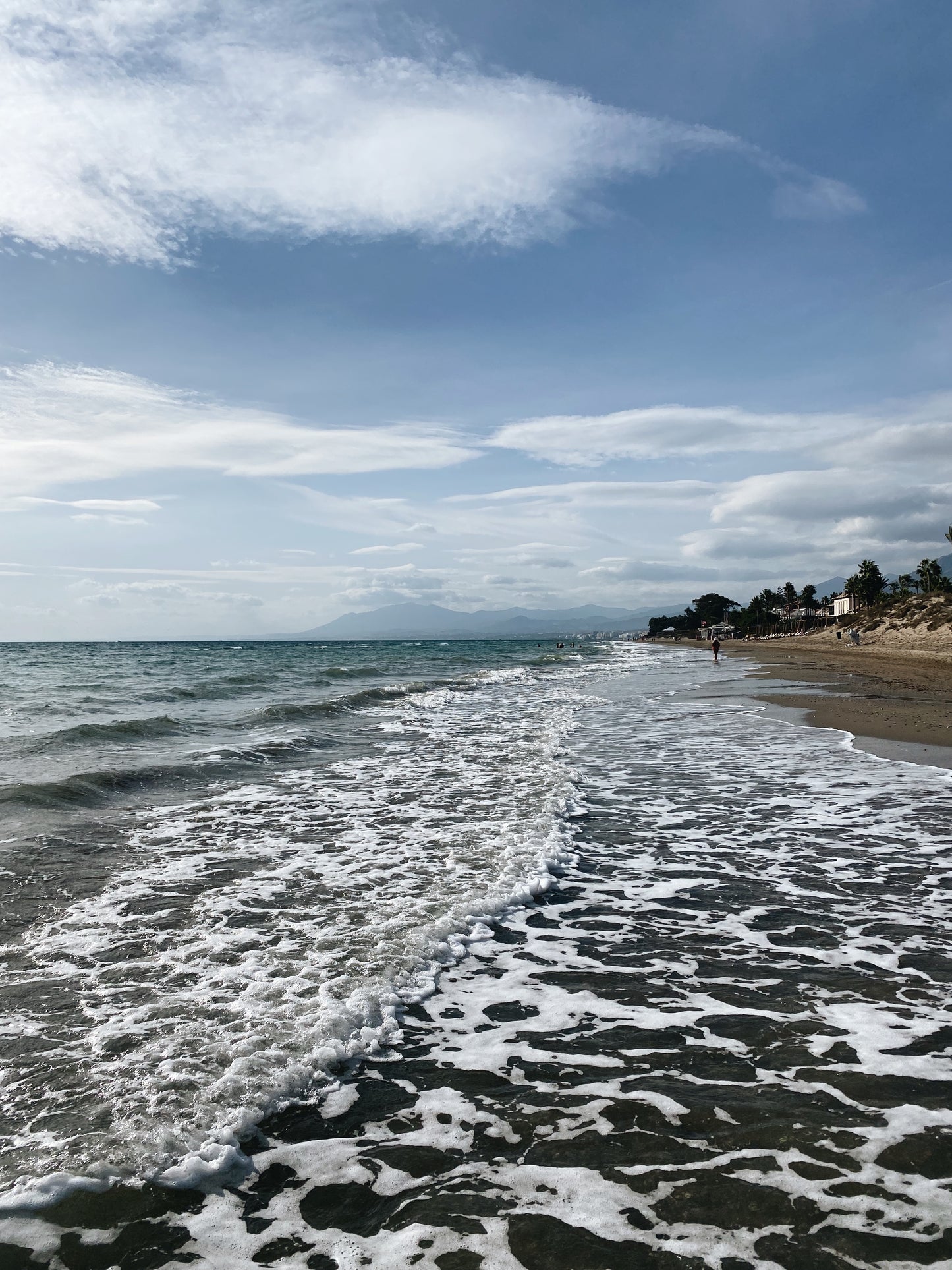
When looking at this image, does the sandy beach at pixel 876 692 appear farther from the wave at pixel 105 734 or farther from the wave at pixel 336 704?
the wave at pixel 105 734

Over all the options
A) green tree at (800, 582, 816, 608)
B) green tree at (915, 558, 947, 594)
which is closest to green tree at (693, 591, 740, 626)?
green tree at (800, 582, 816, 608)

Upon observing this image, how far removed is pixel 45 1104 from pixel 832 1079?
452cm

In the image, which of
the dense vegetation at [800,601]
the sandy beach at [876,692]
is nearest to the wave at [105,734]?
the sandy beach at [876,692]

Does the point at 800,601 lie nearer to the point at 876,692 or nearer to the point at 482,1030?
the point at 876,692

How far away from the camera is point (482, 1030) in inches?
202

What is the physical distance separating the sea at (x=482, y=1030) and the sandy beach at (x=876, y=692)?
24.8ft

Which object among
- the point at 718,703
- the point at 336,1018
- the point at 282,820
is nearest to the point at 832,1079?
the point at 336,1018

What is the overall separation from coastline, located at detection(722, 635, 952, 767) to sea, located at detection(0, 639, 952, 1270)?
16.6 feet

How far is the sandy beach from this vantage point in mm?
18656

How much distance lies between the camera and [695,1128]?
13.0ft

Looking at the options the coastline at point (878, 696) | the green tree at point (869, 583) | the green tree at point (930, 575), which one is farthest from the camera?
the green tree at point (869, 583)

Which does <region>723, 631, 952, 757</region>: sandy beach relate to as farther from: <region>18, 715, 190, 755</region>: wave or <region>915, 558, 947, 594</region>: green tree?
<region>915, 558, 947, 594</region>: green tree

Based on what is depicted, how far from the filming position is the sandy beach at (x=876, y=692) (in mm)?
18656

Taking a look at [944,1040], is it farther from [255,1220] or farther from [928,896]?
[255,1220]
